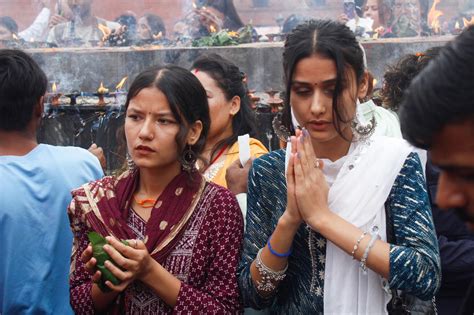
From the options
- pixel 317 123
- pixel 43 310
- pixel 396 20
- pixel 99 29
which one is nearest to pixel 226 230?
pixel 317 123

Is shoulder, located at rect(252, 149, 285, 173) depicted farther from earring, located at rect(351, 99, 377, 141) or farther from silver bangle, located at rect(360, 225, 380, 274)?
silver bangle, located at rect(360, 225, 380, 274)

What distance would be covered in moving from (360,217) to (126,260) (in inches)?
30.8

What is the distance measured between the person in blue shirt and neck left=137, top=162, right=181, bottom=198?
0.46 metres

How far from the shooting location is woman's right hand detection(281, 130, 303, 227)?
8.61 feet


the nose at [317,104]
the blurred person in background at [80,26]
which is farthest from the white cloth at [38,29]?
the nose at [317,104]

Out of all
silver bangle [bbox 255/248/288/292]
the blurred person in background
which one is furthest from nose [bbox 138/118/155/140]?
the blurred person in background

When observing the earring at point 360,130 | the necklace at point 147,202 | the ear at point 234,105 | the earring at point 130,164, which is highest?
the earring at point 360,130

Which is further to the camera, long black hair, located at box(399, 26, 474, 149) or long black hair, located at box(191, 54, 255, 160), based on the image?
long black hair, located at box(191, 54, 255, 160)

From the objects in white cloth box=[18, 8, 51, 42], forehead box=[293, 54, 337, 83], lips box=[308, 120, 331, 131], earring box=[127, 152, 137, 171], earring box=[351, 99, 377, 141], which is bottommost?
white cloth box=[18, 8, 51, 42]

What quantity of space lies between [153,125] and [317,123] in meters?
0.64

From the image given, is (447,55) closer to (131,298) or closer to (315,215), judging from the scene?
(315,215)

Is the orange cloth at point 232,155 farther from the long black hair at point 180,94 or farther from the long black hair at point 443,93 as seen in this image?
the long black hair at point 443,93

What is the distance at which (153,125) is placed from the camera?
2992 mm

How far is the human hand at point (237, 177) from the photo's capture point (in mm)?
3480
